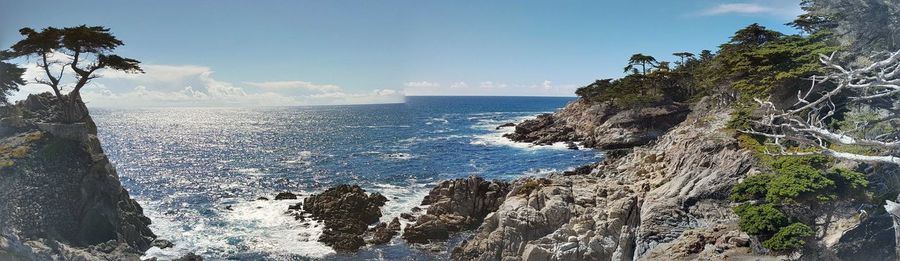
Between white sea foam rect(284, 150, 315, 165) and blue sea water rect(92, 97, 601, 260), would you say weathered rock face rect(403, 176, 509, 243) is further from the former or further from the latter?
white sea foam rect(284, 150, 315, 165)

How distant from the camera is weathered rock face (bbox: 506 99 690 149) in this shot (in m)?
67.8

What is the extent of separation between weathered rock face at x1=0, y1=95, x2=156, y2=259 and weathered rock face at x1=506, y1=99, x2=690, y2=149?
2195 inches

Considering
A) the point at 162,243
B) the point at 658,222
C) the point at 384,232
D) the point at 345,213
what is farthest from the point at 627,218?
the point at 162,243

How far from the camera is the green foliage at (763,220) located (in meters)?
18.5

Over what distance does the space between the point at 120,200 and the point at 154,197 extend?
15.5m

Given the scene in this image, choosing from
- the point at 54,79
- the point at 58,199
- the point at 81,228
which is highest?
the point at 54,79

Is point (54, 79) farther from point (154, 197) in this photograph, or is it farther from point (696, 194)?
point (696, 194)

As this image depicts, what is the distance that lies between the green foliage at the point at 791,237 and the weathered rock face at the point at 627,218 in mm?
2369

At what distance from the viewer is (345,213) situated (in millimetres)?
36562

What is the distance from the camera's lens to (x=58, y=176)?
27391 mm

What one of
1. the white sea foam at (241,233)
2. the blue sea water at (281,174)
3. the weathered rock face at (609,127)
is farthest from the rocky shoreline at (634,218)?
the weathered rock face at (609,127)

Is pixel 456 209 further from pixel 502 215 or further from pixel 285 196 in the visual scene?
pixel 285 196

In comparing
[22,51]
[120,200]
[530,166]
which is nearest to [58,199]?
[120,200]

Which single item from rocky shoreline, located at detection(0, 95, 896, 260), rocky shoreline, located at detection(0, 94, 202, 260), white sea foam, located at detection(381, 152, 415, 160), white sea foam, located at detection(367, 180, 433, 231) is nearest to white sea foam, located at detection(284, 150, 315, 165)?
white sea foam, located at detection(381, 152, 415, 160)
